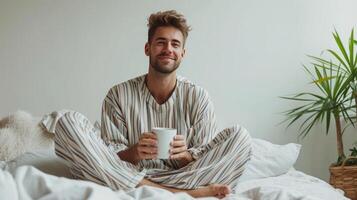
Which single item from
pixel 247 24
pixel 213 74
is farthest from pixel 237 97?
pixel 247 24

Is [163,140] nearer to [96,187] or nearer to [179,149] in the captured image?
[179,149]

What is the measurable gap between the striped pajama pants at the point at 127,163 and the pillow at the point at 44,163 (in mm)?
164

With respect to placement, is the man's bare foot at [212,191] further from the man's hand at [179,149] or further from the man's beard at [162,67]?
the man's beard at [162,67]

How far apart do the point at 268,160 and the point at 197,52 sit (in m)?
0.88

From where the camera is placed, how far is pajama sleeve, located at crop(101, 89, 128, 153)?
2.06 m

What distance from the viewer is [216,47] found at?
2973mm

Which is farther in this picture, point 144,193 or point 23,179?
point 144,193

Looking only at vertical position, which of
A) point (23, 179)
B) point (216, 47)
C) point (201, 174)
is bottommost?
point (201, 174)

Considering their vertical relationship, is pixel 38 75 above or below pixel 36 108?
above

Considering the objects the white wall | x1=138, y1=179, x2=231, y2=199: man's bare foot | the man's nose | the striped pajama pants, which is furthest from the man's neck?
the white wall

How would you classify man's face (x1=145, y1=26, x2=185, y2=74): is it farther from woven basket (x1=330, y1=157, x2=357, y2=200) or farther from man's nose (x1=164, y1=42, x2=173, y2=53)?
woven basket (x1=330, y1=157, x2=357, y2=200)

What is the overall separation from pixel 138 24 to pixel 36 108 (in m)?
0.72

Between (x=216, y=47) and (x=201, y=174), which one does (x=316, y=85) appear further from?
(x=201, y=174)

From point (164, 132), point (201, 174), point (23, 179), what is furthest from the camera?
point (201, 174)
